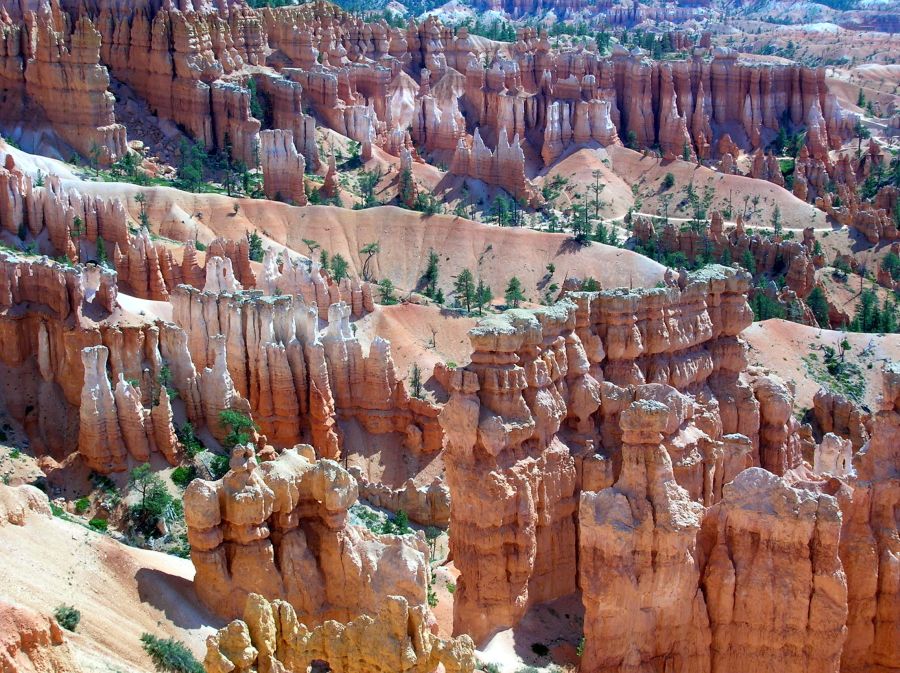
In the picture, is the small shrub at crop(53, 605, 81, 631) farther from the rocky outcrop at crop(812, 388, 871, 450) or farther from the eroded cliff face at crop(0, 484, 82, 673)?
the rocky outcrop at crop(812, 388, 871, 450)

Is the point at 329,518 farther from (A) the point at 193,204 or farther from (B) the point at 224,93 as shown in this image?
(B) the point at 224,93

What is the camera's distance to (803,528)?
2795cm

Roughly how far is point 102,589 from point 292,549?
4.04 m

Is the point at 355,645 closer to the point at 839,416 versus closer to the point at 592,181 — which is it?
the point at 839,416

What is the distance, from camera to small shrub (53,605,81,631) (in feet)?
81.8

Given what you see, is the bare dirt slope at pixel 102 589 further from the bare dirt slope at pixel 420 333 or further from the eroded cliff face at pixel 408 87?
the eroded cliff face at pixel 408 87

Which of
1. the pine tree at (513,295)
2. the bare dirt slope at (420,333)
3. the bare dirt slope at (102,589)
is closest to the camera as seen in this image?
the bare dirt slope at (102,589)

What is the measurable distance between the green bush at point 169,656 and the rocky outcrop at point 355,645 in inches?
102

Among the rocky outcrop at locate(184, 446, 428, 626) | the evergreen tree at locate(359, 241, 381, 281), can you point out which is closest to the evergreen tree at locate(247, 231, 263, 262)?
the evergreen tree at locate(359, 241, 381, 281)

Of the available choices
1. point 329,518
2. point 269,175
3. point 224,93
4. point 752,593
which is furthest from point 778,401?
point 224,93

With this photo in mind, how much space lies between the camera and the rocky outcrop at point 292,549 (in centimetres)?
2864

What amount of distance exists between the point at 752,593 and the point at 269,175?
7201cm

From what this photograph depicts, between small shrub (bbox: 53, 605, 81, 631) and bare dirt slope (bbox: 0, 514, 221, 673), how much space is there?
5.9 inches

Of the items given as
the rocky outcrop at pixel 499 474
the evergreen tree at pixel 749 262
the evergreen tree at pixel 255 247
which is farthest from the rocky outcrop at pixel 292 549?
the evergreen tree at pixel 749 262
